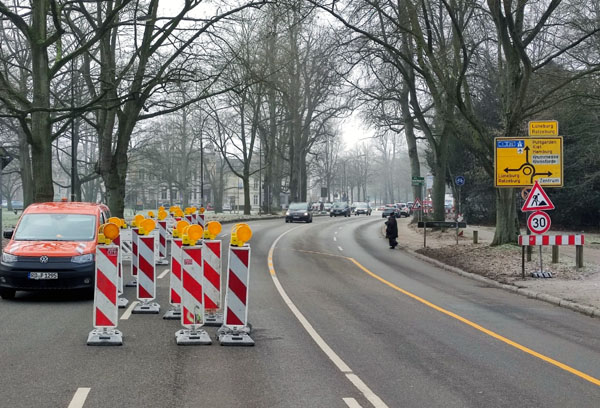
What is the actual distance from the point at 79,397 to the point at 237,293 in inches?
123

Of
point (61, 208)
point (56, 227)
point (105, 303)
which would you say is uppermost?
point (61, 208)

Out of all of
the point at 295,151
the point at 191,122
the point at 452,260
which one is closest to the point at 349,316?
the point at 452,260

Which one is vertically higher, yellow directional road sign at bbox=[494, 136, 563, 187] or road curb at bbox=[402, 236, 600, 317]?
yellow directional road sign at bbox=[494, 136, 563, 187]

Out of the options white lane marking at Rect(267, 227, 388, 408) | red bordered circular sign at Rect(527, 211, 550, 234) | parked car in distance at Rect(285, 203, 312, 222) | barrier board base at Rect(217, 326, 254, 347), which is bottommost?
white lane marking at Rect(267, 227, 388, 408)

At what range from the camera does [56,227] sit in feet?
45.4

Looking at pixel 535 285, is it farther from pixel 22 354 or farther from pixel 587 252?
pixel 22 354

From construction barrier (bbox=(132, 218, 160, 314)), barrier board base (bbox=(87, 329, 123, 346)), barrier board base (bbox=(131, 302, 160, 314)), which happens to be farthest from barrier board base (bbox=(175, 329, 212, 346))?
construction barrier (bbox=(132, 218, 160, 314))

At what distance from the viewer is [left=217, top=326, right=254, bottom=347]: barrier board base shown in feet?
29.2

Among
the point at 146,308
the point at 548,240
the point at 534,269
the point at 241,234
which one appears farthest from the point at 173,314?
the point at 534,269

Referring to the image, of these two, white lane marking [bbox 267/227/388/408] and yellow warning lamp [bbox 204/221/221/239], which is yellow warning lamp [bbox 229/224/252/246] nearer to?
yellow warning lamp [bbox 204/221/221/239]

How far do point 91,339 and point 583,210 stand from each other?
37.1 metres

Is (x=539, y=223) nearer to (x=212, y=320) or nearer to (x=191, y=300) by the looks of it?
(x=212, y=320)

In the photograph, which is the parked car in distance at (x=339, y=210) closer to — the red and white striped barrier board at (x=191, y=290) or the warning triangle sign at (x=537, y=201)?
the warning triangle sign at (x=537, y=201)

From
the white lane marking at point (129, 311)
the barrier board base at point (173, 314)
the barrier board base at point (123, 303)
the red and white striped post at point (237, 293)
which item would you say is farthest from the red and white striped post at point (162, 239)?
the red and white striped post at point (237, 293)
